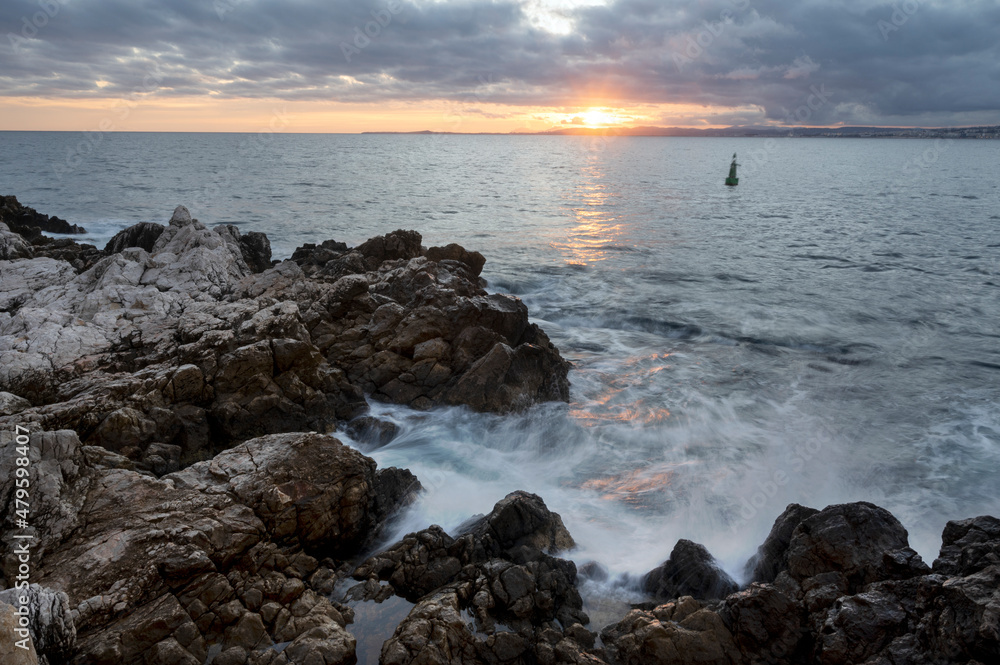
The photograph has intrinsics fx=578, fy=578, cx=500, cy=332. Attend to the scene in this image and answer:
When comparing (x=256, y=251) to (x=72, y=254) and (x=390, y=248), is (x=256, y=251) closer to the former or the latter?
(x=390, y=248)

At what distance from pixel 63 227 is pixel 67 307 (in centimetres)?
2348

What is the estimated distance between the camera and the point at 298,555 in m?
7.78

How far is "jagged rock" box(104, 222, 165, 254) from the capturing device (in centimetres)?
2027

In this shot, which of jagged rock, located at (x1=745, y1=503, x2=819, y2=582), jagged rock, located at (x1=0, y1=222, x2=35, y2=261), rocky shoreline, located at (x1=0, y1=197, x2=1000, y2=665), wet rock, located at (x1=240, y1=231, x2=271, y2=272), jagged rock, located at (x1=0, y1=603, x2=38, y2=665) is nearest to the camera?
jagged rock, located at (x1=0, y1=603, x2=38, y2=665)

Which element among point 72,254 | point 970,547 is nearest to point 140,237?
point 72,254

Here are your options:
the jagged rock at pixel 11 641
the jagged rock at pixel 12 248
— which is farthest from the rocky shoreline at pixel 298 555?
the jagged rock at pixel 12 248

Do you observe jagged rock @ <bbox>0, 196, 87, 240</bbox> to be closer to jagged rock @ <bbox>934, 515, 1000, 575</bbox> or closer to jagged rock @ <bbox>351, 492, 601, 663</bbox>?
jagged rock @ <bbox>351, 492, 601, 663</bbox>

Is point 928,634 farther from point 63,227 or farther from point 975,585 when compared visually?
point 63,227

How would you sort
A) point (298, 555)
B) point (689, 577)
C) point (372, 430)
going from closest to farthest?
point (298, 555), point (689, 577), point (372, 430)

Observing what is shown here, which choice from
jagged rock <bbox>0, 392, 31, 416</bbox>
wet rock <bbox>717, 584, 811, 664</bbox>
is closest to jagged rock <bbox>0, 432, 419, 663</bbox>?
jagged rock <bbox>0, 392, 31, 416</bbox>

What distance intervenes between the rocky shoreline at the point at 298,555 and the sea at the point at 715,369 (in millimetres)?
1283

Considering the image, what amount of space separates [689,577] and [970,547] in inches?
125
